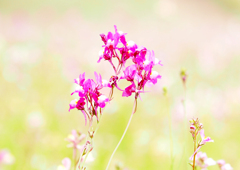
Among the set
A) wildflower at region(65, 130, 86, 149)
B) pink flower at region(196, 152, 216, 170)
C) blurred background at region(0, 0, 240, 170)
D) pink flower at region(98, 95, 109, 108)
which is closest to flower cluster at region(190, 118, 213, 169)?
pink flower at region(196, 152, 216, 170)

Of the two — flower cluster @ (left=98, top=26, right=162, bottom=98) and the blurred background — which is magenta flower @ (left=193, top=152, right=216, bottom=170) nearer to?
the blurred background

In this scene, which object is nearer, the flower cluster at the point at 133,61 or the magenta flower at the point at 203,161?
the flower cluster at the point at 133,61

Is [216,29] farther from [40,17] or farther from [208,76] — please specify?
[40,17]

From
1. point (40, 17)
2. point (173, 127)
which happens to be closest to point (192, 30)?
point (40, 17)

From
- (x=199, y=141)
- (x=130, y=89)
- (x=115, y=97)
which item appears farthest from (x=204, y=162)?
(x=115, y=97)

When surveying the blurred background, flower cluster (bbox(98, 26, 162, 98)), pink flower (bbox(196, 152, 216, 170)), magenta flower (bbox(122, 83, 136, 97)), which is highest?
the blurred background

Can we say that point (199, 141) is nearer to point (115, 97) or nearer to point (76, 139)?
point (76, 139)

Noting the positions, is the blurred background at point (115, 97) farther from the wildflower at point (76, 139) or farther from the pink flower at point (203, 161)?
the wildflower at point (76, 139)

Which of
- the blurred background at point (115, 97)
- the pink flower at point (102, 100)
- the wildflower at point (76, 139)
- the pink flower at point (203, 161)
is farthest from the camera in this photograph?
the blurred background at point (115, 97)

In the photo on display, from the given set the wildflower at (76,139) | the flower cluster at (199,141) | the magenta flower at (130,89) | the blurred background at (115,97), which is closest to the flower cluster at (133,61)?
the magenta flower at (130,89)
